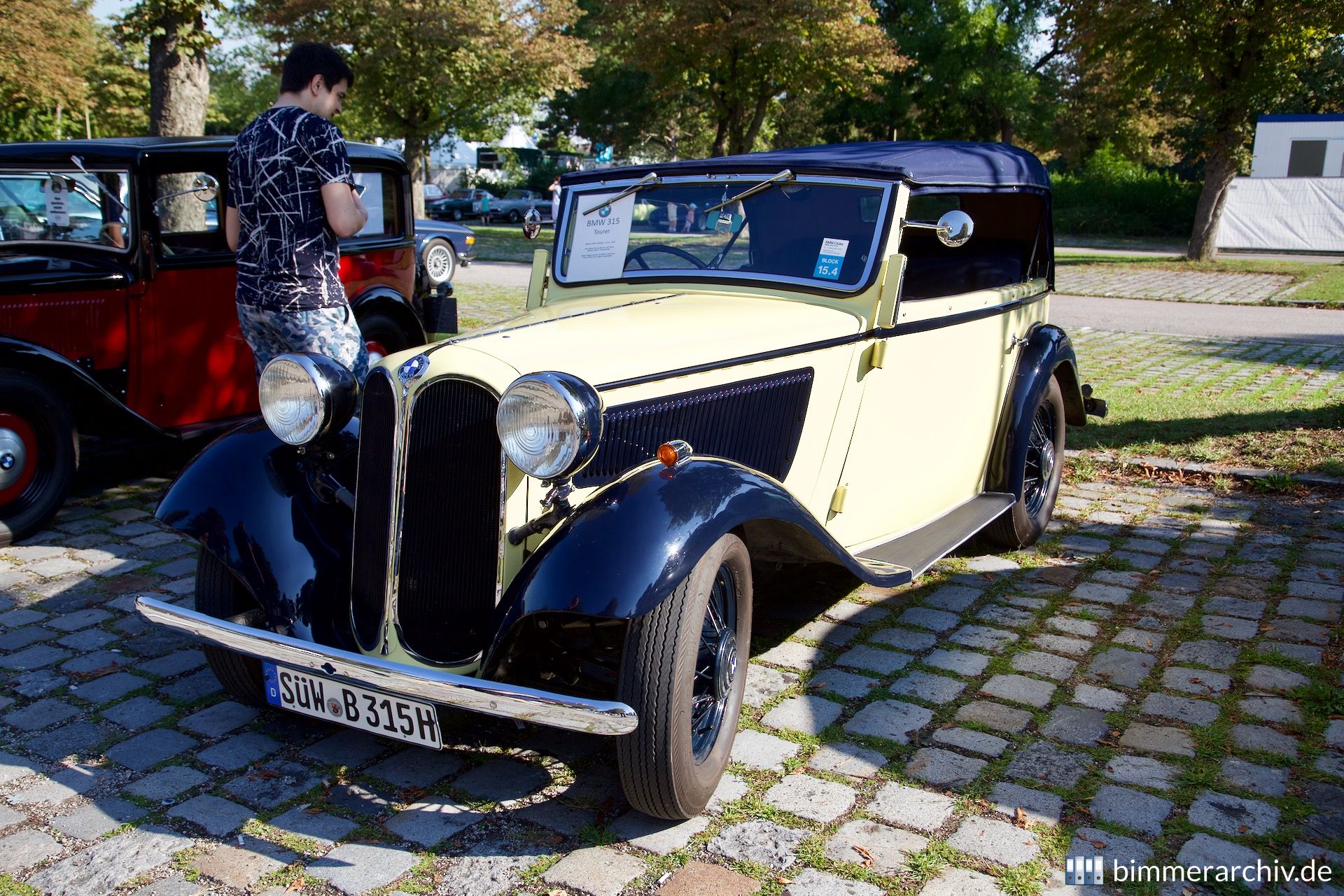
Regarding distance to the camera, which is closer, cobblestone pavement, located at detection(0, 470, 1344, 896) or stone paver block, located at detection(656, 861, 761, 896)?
stone paver block, located at detection(656, 861, 761, 896)

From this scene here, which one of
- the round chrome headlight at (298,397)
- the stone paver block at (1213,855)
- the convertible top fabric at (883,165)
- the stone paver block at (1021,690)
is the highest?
the convertible top fabric at (883,165)

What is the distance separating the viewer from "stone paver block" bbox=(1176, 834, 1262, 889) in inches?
96.8

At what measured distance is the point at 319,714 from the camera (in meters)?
2.65

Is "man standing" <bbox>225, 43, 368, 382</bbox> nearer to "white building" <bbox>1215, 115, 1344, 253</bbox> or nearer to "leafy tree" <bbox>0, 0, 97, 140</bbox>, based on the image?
"leafy tree" <bbox>0, 0, 97, 140</bbox>

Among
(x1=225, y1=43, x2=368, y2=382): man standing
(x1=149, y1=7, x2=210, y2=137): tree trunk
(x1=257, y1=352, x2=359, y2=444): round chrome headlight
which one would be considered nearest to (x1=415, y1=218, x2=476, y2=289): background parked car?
(x1=149, y1=7, x2=210, y2=137): tree trunk

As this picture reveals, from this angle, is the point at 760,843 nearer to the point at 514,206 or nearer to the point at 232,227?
the point at 232,227

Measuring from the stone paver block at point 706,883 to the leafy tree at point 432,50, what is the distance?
813 inches

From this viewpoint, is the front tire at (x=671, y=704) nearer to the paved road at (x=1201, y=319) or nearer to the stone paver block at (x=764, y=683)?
the stone paver block at (x=764, y=683)

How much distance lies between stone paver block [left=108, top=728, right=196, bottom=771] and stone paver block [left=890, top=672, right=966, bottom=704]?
7.27 ft

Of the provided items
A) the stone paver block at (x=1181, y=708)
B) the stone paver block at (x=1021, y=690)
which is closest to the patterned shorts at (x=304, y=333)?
the stone paver block at (x=1021, y=690)

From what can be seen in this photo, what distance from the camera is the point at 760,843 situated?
8.45ft

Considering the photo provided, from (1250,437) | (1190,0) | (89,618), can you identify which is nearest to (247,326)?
(89,618)

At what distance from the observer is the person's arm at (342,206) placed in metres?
3.68

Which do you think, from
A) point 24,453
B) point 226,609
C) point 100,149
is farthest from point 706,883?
point 100,149
